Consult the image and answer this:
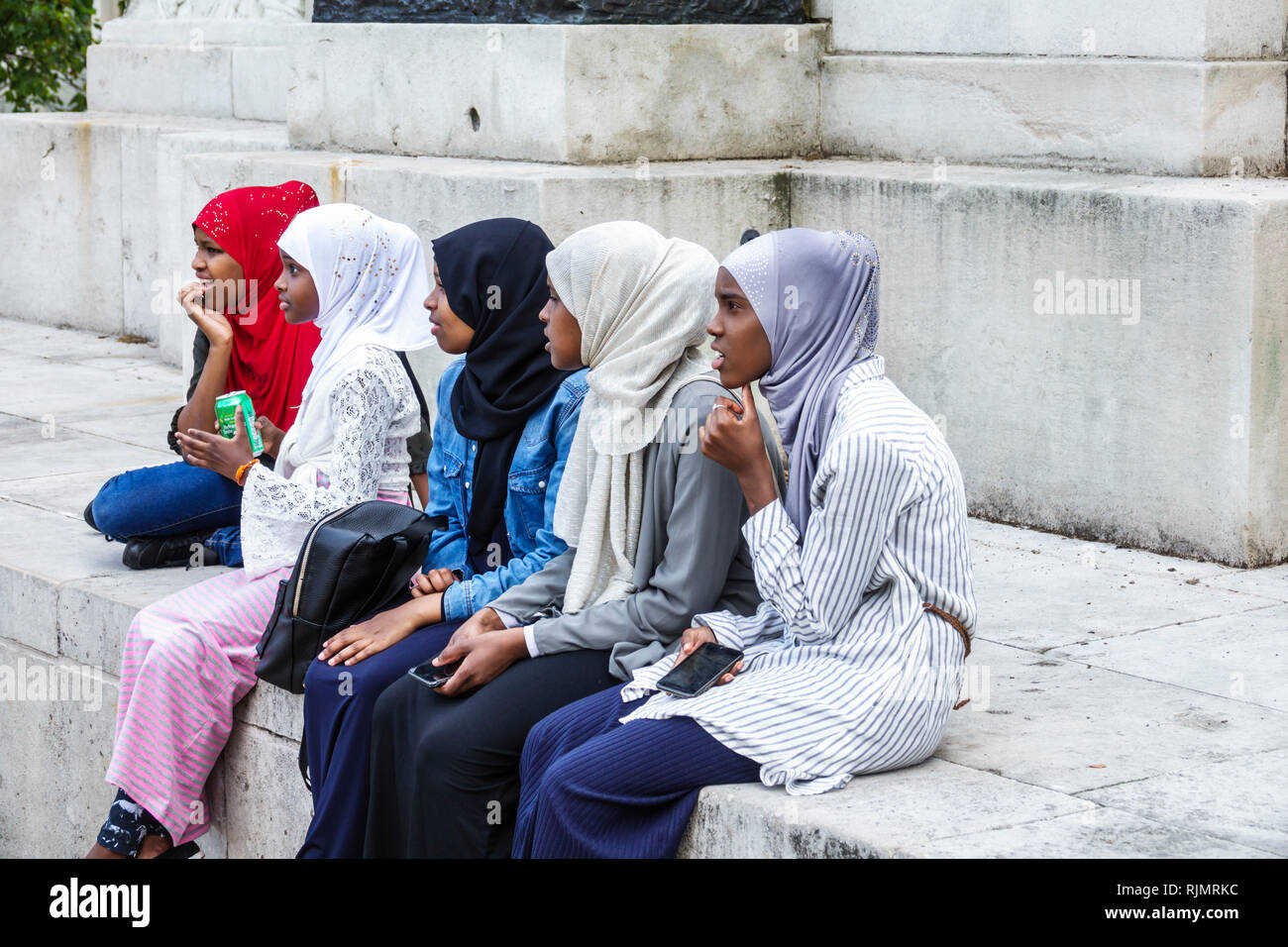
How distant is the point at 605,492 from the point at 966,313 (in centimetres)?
227

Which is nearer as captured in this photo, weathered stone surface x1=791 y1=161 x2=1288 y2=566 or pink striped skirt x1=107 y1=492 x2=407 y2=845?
pink striped skirt x1=107 y1=492 x2=407 y2=845

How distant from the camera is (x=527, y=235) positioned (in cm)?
419

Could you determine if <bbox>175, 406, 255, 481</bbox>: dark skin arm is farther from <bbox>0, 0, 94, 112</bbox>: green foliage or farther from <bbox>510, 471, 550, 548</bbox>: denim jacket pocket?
<bbox>0, 0, 94, 112</bbox>: green foliage

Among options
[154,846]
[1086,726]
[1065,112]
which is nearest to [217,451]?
[154,846]

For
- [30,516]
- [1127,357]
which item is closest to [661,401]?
[1127,357]

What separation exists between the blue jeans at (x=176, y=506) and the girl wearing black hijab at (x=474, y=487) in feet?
3.49

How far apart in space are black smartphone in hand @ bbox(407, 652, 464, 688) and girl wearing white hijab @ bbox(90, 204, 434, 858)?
25.0 inches

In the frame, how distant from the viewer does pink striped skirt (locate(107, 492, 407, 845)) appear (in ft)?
14.2

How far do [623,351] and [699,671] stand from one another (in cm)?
71

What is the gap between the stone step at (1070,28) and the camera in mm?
5414

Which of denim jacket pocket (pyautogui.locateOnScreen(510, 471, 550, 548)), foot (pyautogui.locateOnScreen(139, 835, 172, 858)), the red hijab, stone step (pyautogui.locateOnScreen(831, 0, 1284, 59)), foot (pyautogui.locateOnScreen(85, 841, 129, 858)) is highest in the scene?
stone step (pyautogui.locateOnScreen(831, 0, 1284, 59))

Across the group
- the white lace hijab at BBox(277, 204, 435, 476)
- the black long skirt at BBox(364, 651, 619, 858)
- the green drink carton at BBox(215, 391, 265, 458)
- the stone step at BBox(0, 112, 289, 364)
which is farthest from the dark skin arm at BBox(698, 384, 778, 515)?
→ the stone step at BBox(0, 112, 289, 364)

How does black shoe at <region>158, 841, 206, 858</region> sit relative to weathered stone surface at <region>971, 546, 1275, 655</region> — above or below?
below

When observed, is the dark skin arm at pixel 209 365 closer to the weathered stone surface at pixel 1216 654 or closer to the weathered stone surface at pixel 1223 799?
the weathered stone surface at pixel 1216 654
